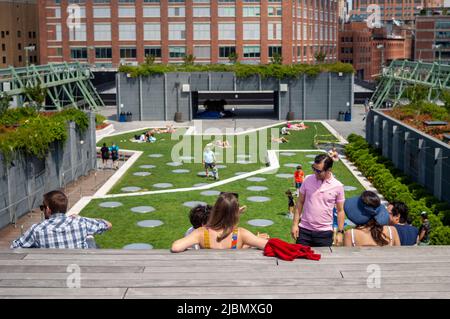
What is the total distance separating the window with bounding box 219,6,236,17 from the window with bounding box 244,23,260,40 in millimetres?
2508

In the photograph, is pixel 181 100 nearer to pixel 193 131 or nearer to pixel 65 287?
pixel 193 131

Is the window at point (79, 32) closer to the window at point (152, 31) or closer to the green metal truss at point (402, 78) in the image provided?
the window at point (152, 31)

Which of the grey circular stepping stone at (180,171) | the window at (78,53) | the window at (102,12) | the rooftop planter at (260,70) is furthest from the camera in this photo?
the window at (78,53)

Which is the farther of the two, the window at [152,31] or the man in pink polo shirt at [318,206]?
the window at [152,31]

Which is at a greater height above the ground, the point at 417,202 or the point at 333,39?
the point at 333,39

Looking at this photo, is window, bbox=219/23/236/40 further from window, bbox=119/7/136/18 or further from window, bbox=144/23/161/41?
window, bbox=119/7/136/18

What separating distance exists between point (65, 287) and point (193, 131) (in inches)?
1680

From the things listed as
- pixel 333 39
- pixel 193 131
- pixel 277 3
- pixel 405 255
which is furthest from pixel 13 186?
pixel 333 39

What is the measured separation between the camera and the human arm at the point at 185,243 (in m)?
8.39

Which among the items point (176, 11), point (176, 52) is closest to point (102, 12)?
point (176, 11)

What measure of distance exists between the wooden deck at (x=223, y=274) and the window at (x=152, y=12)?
91982 millimetres

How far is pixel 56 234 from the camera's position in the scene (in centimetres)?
968

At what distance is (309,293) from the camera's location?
22.8ft

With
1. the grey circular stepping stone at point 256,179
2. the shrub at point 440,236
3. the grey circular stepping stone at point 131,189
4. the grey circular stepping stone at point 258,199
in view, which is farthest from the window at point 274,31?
the shrub at point 440,236
